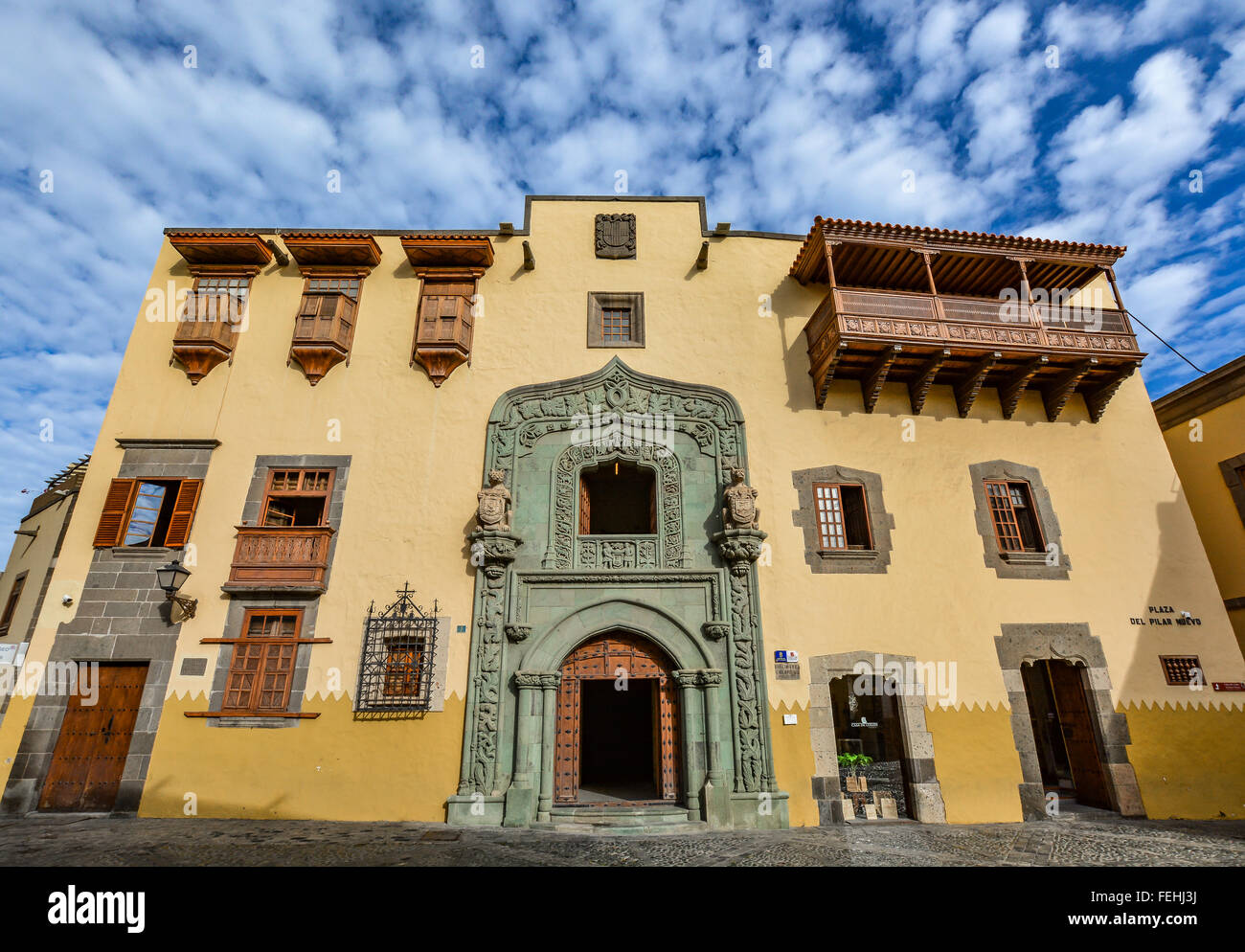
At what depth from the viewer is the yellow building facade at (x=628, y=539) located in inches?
425

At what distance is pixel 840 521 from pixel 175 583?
13.0 m

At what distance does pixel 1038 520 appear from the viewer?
1271cm

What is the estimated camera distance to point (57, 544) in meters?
14.7

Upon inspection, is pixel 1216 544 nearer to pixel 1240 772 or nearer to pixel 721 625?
pixel 1240 772

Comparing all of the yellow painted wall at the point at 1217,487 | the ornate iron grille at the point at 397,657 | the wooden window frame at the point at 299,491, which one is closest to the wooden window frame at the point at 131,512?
the wooden window frame at the point at 299,491

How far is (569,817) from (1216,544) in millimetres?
15385

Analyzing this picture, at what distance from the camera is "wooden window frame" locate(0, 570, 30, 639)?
50.6 feet

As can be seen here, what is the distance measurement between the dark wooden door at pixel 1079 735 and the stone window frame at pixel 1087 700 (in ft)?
0.64

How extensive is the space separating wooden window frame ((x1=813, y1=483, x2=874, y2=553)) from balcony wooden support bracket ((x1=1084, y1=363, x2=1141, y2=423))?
6.07m

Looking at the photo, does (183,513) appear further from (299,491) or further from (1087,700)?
(1087,700)

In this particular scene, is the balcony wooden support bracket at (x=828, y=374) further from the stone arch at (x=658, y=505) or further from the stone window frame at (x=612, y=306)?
the stone window frame at (x=612, y=306)

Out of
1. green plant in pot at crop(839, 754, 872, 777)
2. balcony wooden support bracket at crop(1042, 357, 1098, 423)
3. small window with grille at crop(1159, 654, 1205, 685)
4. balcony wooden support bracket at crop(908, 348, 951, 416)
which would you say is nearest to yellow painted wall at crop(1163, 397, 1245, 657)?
small window with grille at crop(1159, 654, 1205, 685)

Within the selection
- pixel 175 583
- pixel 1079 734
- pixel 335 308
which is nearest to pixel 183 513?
pixel 175 583
